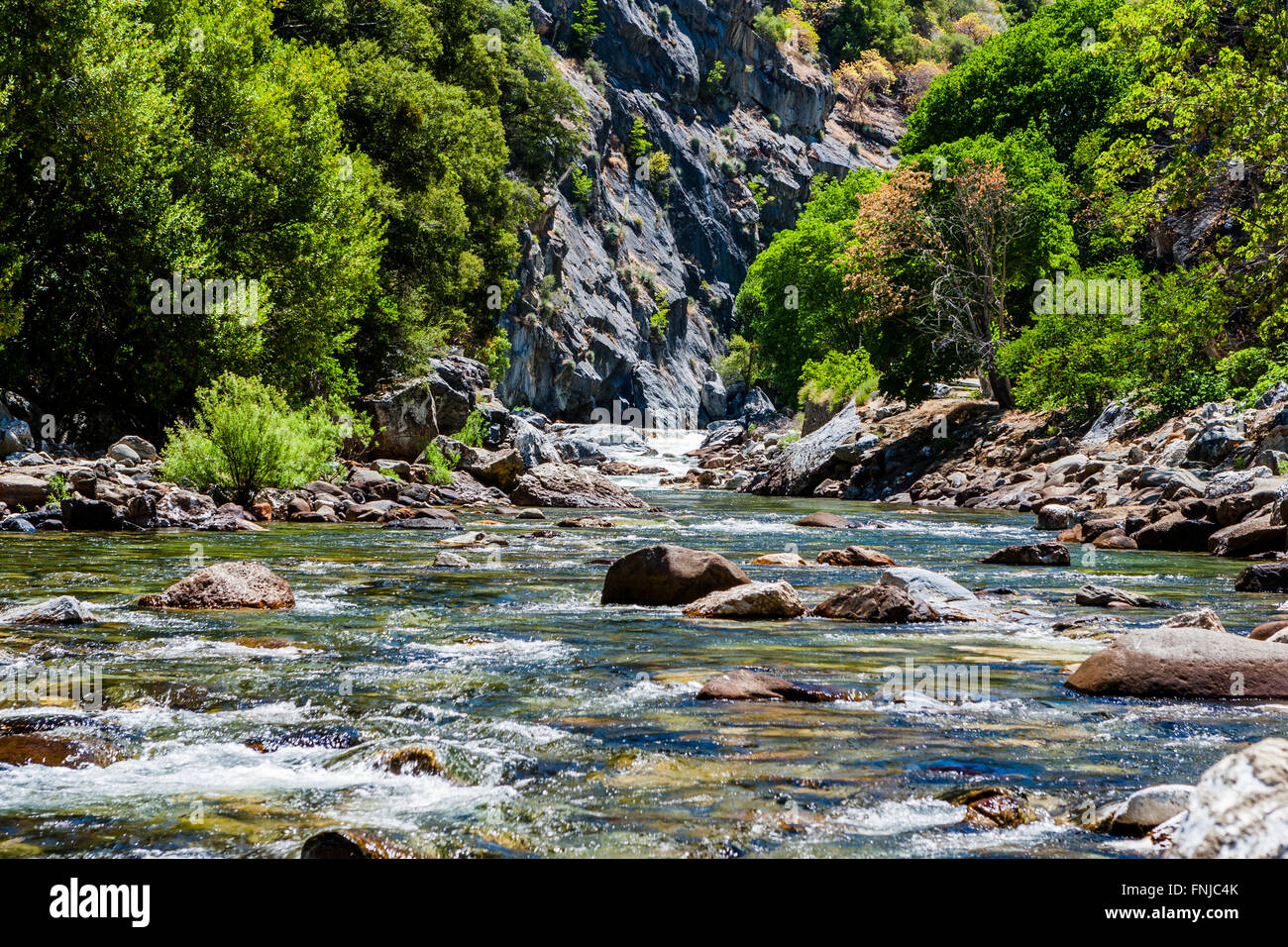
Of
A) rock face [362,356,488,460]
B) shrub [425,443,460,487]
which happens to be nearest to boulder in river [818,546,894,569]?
shrub [425,443,460,487]

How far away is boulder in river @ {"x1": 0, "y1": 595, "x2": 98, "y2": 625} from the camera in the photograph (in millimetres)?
7871

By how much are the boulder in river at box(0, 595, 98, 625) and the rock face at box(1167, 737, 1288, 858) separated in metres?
7.88

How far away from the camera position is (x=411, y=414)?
28969 millimetres

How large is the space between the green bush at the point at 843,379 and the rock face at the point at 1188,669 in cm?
3565

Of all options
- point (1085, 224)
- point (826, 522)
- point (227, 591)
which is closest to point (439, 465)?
point (826, 522)

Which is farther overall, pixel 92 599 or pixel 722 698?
pixel 92 599

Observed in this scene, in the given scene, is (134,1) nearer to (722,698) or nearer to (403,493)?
(403,493)

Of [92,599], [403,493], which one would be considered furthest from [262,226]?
[92,599]

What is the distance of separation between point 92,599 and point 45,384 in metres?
16.3

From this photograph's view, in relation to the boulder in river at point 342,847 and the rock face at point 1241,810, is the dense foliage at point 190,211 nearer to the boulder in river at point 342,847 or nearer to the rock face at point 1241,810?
the boulder in river at point 342,847

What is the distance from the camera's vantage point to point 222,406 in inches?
742

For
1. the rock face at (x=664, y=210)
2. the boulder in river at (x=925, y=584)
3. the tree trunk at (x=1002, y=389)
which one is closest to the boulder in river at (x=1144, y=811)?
the boulder in river at (x=925, y=584)

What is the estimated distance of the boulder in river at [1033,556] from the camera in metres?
14.0

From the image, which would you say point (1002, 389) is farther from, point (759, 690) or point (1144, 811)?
point (1144, 811)
